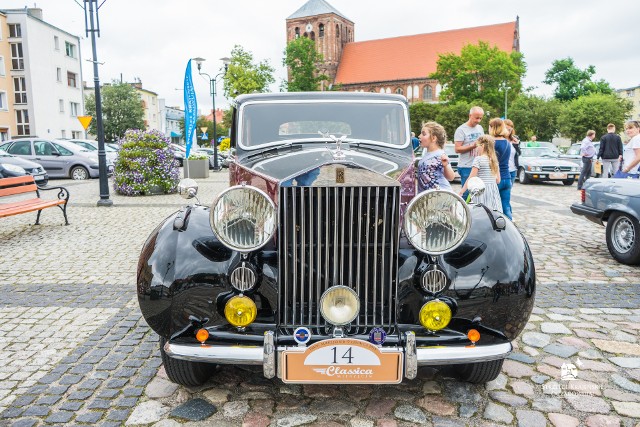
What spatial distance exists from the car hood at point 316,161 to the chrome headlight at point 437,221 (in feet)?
2.41

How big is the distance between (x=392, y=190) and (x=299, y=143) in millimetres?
1699

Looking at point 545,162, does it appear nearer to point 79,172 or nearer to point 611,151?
point 611,151

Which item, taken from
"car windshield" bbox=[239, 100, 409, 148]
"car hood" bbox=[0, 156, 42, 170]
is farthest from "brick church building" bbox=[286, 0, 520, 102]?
"car windshield" bbox=[239, 100, 409, 148]

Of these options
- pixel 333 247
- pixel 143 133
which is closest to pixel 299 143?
pixel 333 247

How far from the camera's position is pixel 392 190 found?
106 inches

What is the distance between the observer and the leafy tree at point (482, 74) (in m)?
49.2

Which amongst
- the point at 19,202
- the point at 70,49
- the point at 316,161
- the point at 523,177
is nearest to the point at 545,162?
the point at 523,177

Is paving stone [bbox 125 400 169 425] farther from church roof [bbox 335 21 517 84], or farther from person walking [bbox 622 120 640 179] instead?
church roof [bbox 335 21 517 84]

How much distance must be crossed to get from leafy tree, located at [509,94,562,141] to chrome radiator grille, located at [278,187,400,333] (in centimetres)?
4646

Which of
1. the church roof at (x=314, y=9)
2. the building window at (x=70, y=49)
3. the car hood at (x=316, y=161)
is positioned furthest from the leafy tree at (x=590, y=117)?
the car hood at (x=316, y=161)

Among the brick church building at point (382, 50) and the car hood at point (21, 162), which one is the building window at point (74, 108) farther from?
the car hood at point (21, 162)

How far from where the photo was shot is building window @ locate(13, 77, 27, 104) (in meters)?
43.1

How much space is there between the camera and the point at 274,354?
103 inches

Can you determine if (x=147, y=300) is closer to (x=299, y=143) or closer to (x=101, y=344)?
(x=101, y=344)
